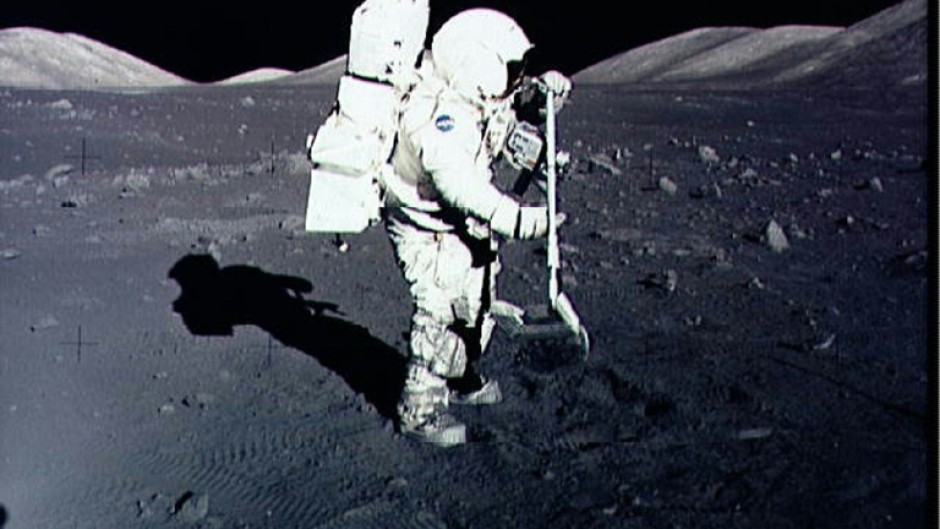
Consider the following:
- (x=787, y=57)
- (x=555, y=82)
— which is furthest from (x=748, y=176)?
(x=787, y=57)

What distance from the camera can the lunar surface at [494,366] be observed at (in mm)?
2463

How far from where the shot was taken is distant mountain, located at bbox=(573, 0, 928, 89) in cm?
2884

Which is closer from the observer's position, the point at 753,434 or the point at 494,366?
the point at 753,434

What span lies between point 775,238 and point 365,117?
312 cm

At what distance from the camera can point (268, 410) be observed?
3051mm

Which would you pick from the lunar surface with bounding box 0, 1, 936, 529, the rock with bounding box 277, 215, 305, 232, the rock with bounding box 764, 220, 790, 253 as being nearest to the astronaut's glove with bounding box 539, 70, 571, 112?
the lunar surface with bounding box 0, 1, 936, 529

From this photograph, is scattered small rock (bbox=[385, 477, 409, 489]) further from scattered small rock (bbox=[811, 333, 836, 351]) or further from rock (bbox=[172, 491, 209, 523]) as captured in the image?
scattered small rock (bbox=[811, 333, 836, 351])

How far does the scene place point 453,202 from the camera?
2438 millimetres

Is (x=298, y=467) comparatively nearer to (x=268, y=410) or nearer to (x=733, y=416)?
(x=268, y=410)

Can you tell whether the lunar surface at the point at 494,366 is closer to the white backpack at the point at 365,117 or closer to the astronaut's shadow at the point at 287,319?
the astronaut's shadow at the point at 287,319

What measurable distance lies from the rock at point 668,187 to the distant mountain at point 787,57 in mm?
18566

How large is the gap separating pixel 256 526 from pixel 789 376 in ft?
5.94

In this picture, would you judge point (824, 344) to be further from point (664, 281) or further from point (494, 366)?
point (494, 366)

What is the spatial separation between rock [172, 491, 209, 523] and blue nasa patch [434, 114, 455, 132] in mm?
1097
